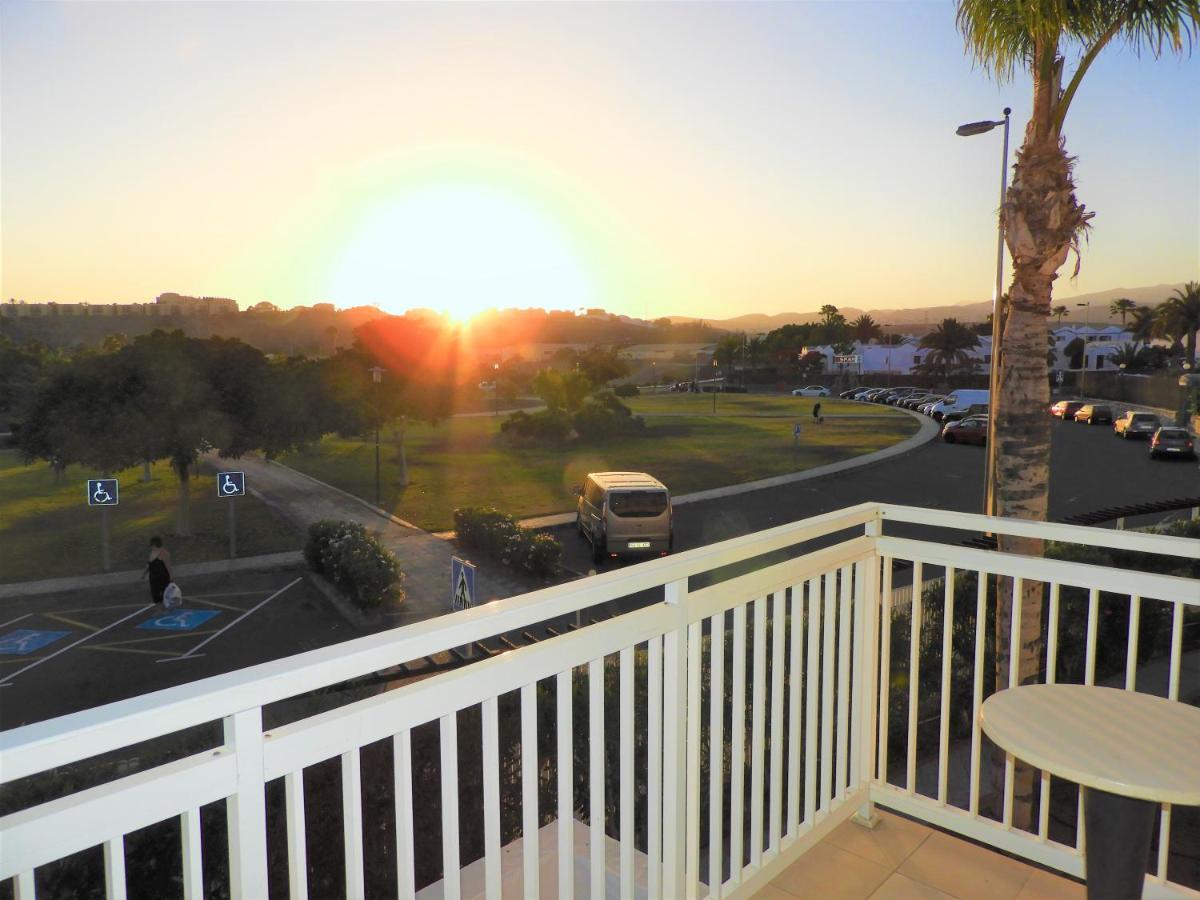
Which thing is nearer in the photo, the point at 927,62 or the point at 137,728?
the point at 137,728

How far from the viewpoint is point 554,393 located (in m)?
45.0

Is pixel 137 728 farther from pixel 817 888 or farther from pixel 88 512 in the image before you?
pixel 88 512

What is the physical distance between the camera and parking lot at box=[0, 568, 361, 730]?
1244 cm

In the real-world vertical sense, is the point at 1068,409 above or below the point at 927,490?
above

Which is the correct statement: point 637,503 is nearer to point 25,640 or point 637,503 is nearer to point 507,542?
point 507,542

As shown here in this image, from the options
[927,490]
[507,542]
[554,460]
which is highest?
[507,542]

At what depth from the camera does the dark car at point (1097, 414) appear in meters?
46.6

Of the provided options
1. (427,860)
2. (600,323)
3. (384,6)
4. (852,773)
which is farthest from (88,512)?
(600,323)

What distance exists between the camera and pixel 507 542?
18.3 m

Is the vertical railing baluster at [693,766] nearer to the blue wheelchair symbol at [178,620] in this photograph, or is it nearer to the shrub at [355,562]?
the shrub at [355,562]

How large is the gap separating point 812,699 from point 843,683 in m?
0.25

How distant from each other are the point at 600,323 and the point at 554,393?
136985 mm

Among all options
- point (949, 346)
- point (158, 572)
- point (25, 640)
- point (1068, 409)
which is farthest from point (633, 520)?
point (949, 346)

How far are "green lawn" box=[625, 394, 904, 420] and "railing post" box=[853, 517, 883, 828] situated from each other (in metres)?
53.3
